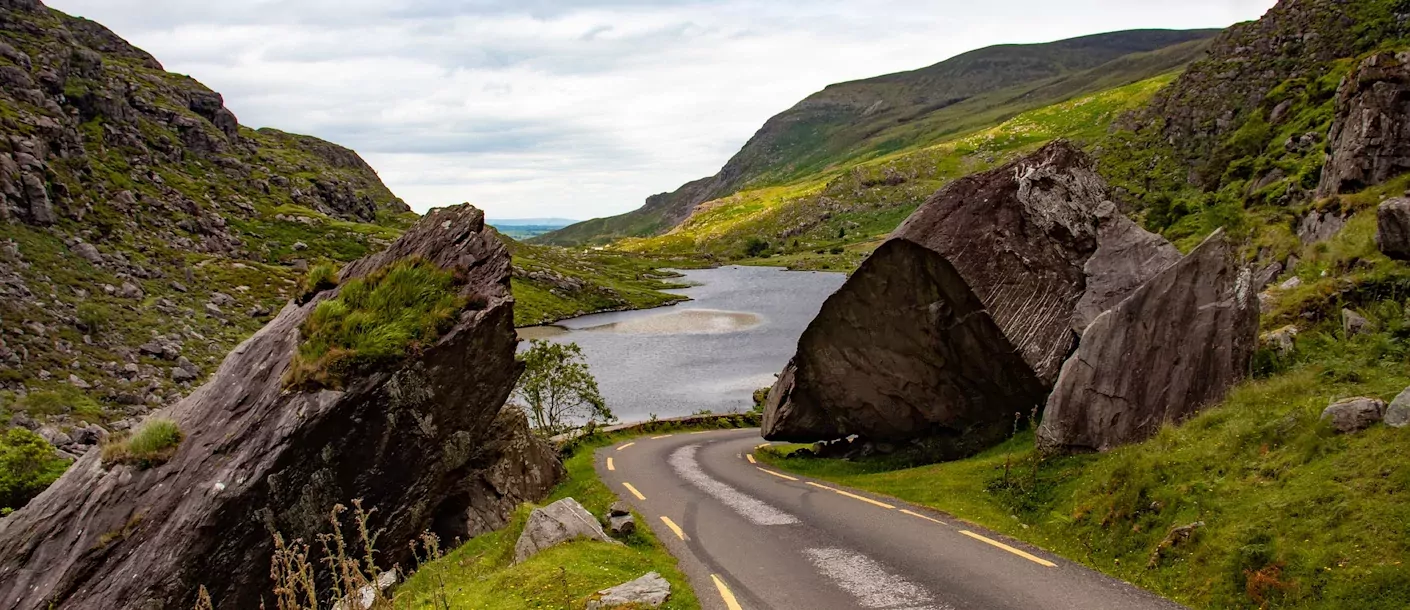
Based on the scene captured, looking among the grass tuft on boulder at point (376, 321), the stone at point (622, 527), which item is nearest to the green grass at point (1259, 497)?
the stone at point (622, 527)

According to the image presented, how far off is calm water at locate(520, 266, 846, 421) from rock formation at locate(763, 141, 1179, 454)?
134ft

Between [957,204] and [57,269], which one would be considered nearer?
[957,204]

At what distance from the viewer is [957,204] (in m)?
23.3

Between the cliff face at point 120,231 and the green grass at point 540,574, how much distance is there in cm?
3584

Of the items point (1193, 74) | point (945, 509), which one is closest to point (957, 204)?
point (945, 509)

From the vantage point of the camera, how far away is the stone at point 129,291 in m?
63.2

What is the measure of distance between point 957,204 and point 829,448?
42.9 ft

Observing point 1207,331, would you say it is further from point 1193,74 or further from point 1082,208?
point 1193,74

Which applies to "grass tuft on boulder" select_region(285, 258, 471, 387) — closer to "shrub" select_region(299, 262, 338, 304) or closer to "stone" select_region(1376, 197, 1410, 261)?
"shrub" select_region(299, 262, 338, 304)

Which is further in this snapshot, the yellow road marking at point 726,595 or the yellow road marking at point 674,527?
the yellow road marking at point 674,527

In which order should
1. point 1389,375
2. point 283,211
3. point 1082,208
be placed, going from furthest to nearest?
point 283,211 < point 1082,208 < point 1389,375

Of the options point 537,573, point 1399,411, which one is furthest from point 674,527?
point 1399,411

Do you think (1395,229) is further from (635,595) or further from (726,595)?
(635,595)

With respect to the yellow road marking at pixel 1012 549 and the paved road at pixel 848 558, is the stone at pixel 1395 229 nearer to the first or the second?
the paved road at pixel 848 558
